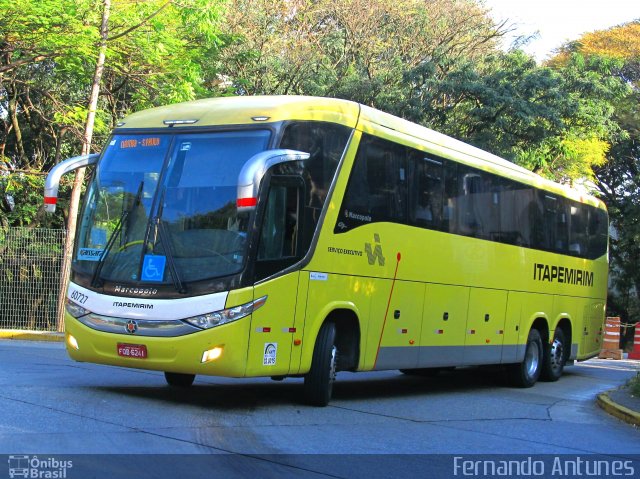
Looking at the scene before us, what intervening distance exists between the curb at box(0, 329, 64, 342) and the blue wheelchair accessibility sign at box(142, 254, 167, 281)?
43.0ft

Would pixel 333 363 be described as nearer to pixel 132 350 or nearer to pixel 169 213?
pixel 132 350

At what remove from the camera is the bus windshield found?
29.5ft

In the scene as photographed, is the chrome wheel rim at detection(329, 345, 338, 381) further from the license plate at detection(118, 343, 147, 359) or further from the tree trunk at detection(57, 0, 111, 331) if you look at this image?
the tree trunk at detection(57, 0, 111, 331)

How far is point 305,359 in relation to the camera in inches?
378

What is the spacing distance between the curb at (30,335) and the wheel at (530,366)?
1175 centimetres

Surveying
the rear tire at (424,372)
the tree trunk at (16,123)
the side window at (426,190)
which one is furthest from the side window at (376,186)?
the tree trunk at (16,123)

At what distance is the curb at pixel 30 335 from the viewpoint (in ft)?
69.3

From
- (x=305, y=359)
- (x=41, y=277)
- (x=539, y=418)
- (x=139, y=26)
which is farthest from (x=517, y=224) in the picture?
(x=41, y=277)

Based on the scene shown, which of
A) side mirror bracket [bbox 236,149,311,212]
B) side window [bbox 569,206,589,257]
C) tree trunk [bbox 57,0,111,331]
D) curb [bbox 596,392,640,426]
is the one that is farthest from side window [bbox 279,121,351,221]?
tree trunk [bbox 57,0,111,331]

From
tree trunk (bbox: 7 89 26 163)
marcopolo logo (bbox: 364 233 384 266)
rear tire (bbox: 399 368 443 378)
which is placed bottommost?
rear tire (bbox: 399 368 443 378)

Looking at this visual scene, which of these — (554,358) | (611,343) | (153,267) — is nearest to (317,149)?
(153,267)

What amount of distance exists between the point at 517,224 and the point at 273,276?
7.20m

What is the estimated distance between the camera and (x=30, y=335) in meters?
21.2

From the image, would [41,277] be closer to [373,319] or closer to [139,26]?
[139,26]
